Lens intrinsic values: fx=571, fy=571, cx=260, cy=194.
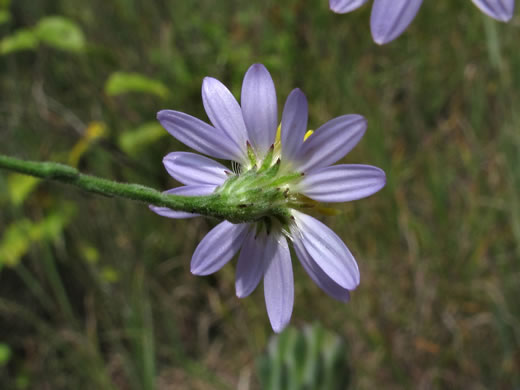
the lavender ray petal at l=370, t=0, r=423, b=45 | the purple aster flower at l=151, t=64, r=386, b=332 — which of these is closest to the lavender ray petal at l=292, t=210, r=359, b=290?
the purple aster flower at l=151, t=64, r=386, b=332

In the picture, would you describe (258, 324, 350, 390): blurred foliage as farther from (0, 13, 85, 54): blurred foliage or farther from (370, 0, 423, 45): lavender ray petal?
(0, 13, 85, 54): blurred foliage

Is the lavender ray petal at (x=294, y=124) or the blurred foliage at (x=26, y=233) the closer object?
the lavender ray petal at (x=294, y=124)

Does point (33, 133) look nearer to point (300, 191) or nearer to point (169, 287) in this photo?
point (169, 287)

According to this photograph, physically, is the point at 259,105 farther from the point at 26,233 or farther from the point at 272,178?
the point at 26,233

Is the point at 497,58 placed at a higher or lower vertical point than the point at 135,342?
higher

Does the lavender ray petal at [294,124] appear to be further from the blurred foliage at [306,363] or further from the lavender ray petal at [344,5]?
the blurred foliage at [306,363]

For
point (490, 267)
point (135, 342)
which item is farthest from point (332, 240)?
point (135, 342)

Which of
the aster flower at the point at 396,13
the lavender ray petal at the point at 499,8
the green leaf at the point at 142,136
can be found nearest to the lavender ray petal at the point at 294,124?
the aster flower at the point at 396,13
